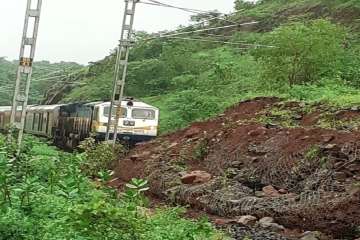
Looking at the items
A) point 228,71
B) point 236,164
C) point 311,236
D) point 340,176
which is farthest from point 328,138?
point 228,71

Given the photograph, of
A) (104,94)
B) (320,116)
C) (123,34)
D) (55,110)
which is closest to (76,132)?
(55,110)

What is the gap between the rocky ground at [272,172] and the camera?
11.3 metres

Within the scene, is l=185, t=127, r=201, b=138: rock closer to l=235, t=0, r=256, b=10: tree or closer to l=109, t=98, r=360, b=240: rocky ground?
l=109, t=98, r=360, b=240: rocky ground

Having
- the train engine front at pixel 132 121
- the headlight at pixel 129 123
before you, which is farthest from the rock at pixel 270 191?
the headlight at pixel 129 123

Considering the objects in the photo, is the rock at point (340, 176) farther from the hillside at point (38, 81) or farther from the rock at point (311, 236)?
the hillside at point (38, 81)

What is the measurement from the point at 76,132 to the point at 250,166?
16570 millimetres

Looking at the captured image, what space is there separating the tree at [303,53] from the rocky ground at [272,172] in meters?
2.15

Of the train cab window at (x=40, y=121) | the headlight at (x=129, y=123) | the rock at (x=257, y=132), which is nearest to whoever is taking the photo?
the rock at (x=257, y=132)

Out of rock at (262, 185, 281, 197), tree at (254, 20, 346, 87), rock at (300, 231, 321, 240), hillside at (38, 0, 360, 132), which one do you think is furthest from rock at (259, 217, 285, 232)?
tree at (254, 20, 346, 87)

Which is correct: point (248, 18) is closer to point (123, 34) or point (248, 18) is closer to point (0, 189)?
point (123, 34)

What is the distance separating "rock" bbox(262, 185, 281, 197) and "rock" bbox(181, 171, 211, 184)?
2.26 m

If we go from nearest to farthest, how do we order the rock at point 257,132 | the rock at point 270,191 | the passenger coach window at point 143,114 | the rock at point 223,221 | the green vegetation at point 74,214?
the green vegetation at point 74,214, the rock at point 223,221, the rock at point 270,191, the rock at point 257,132, the passenger coach window at point 143,114

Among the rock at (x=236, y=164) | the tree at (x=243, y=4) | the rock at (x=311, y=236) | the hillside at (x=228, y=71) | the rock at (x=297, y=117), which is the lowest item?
the rock at (x=311, y=236)

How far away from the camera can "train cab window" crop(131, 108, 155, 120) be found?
27859 mm
